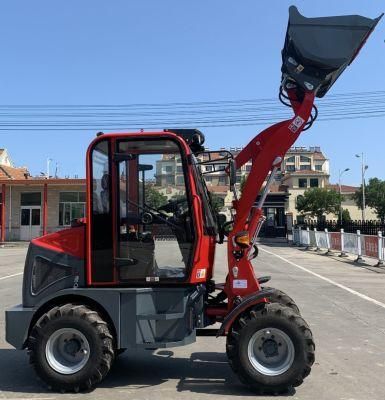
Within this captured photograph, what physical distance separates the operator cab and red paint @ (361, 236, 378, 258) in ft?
58.4

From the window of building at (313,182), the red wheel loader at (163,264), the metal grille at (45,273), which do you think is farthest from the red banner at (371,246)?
the window of building at (313,182)

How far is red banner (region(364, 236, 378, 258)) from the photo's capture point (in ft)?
72.4

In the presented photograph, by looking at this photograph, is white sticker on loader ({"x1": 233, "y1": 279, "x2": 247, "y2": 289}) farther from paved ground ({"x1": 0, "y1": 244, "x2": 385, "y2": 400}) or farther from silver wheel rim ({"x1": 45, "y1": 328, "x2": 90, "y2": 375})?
silver wheel rim ({"x1": 45, "y1": 328, "x2": 90, "y2": 375})

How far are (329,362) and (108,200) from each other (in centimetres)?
349

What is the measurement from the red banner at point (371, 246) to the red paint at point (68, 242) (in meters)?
18.2

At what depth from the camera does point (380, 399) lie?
531 centimetres

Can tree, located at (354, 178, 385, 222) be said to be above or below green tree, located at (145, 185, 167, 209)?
above

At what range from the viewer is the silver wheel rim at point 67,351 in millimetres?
5590

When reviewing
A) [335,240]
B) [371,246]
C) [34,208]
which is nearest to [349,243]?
[335,240]

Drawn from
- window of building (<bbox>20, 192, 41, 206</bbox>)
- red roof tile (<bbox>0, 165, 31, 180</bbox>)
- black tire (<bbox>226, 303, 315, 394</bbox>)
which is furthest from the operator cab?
red roof tile (<bbox>0, 165, 31, 180</bbox>)

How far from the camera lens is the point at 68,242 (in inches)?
236

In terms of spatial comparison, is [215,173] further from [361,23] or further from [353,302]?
[353,302]

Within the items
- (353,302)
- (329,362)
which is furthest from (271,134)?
(353,302)

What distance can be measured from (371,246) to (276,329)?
18478 millimetres
